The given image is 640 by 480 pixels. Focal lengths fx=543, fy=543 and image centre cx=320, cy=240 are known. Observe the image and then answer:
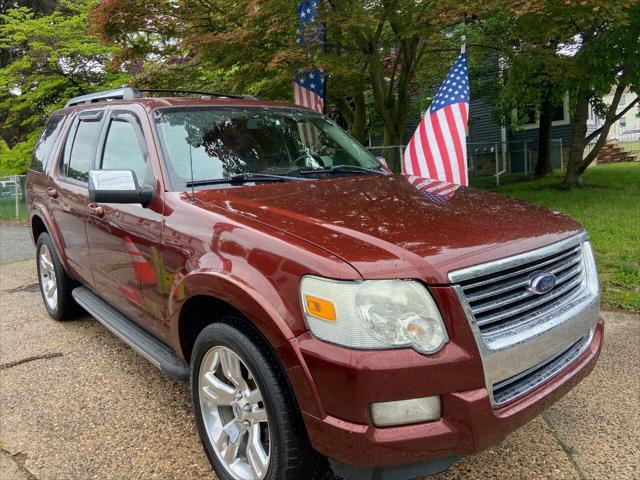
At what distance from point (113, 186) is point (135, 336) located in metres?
1.03

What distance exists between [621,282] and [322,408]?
4.47 m

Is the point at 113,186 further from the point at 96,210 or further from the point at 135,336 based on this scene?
the point at 135,336

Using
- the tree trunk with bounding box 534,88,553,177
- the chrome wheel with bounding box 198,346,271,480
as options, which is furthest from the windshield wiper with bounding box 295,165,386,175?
the tree trunk with bounding box 534,88,553,177

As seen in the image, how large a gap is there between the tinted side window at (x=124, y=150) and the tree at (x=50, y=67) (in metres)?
9.98

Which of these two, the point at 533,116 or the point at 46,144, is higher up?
the point at 533,116

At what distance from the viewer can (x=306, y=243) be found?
2.13m

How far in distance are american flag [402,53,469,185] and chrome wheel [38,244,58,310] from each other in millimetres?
3733

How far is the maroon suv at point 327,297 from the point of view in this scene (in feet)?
6.36

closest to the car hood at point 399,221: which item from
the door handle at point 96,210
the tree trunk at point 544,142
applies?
the door handle at point 96,210

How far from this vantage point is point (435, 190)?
3.21 metres

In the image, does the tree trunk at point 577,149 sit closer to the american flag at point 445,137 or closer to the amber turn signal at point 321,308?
the american flag at point 445,137

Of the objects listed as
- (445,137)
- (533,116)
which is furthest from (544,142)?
(445,137)

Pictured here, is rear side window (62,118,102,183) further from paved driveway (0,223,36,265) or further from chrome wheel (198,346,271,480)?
paved driveway (0,223,36,265)

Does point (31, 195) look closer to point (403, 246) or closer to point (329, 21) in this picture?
point (329, 21)
